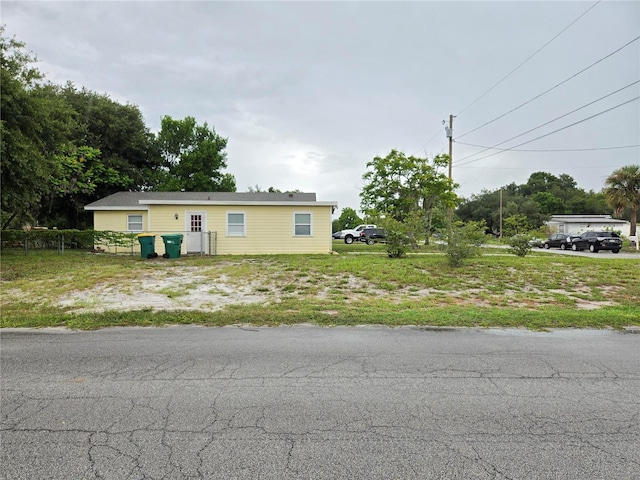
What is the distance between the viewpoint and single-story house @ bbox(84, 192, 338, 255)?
1864 centimetres

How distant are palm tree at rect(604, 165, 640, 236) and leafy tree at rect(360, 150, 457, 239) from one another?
52.0 feet

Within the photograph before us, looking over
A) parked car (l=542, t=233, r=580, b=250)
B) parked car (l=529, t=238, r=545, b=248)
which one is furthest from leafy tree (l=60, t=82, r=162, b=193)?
parked car (l=542, t=233, r=580, b=250)

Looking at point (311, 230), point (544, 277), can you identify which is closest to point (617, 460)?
point (544, 277)

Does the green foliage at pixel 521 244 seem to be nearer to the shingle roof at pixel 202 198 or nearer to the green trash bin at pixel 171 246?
the shingle roof at pixel 202 198

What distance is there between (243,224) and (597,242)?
76.1 feet

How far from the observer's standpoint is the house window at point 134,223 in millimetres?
20609

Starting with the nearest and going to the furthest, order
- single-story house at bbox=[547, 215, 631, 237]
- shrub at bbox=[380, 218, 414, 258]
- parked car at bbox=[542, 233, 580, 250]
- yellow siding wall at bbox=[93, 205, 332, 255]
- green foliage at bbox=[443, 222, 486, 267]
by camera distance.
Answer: green foliage at bbox=[443, 222, 486, 267]
shrub at bbox=[380, 218, 414, 258]
yellow siding wall at bbox=[93, 205, 332, 255]
parked car at bbox=[542, 233, 580, 250]
single-story house at bbox=[547, 215, 631, 237]

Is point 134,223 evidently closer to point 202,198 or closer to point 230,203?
point 202,198

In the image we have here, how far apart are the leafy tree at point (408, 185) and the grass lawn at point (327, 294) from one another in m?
10.4

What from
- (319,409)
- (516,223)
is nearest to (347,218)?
(516,223)

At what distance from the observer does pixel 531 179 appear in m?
80.1

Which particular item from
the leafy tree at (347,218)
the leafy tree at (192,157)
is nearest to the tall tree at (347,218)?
the leafy tree at (347,218)

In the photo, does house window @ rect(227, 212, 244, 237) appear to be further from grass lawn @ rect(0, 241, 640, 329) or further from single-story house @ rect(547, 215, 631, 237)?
single-story house @ rect(547, 215, 631, 237)

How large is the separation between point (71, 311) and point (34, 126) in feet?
38.2
